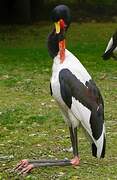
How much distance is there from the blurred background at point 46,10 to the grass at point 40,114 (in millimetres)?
4224

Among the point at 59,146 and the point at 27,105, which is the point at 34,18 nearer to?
the point at 27,105

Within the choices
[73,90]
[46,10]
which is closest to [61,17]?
[73,90]

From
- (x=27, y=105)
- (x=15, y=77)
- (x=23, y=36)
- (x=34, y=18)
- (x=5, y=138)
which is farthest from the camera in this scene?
(x=34, y=18)

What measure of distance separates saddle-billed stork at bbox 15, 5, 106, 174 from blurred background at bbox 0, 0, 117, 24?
54.3 feet

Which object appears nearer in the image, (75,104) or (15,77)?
(75,104)

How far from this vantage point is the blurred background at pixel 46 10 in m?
22.2

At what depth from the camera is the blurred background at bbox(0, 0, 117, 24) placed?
72.8 feet

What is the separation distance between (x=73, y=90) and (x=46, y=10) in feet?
60.4

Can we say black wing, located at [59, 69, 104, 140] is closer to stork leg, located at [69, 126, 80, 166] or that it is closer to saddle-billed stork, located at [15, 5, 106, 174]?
saddle-billed stork, located at [15, 5, 106, 174]

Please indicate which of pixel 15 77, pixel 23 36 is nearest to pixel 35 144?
pixel 15 77

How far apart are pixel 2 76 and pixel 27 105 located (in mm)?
2969

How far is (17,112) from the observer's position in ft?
28.5

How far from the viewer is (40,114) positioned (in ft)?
28.2

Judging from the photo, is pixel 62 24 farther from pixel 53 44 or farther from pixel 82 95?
pixel 82 95
